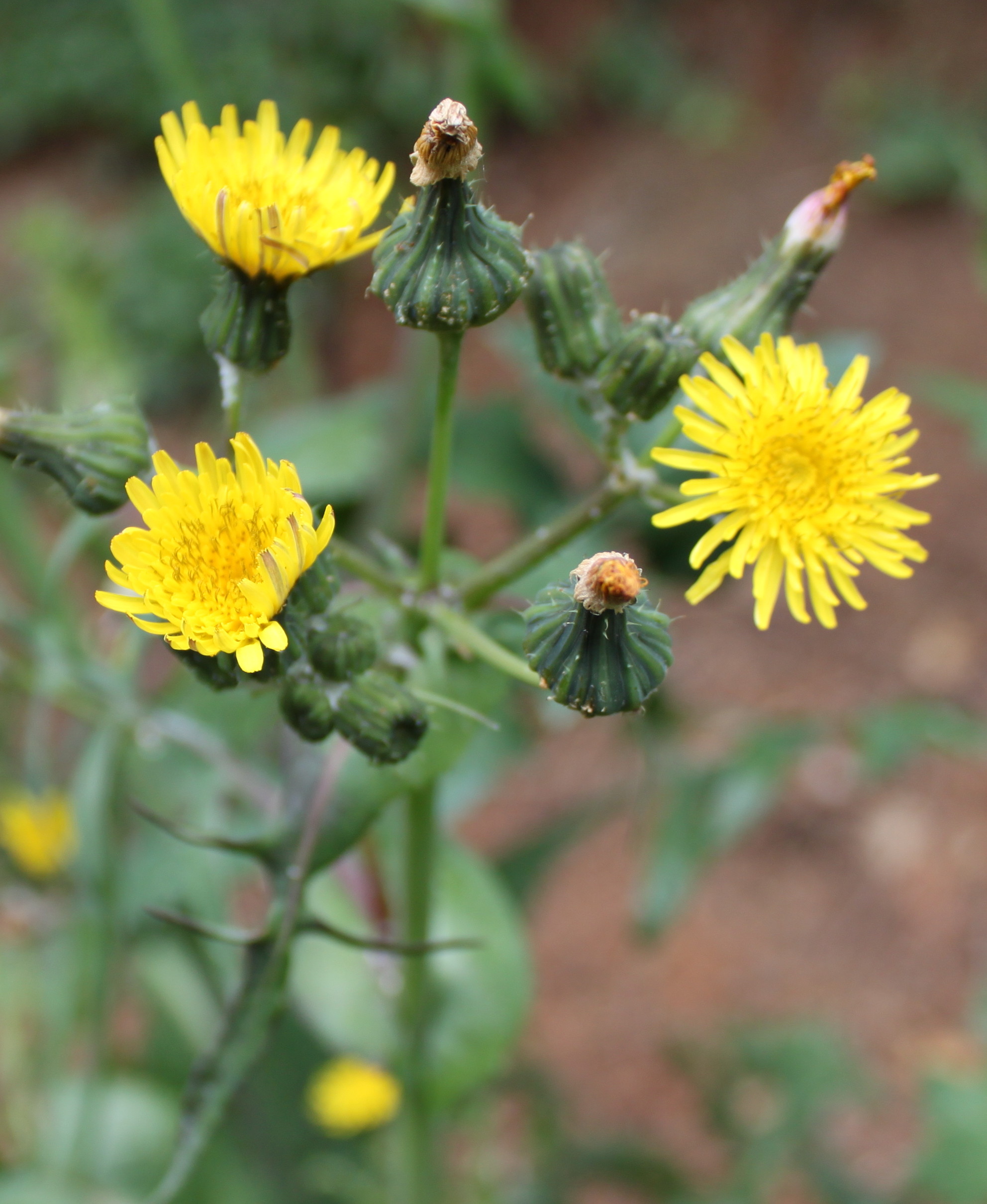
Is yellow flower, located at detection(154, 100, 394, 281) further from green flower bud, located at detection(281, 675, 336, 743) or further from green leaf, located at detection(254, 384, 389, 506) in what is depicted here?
green leaf, located at detection(254, 384, 389, 506)

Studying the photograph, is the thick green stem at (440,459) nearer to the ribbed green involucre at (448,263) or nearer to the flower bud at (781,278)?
the ribbed green involucre at (448,263)

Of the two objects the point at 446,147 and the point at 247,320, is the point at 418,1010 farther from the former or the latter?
the point at 446,147

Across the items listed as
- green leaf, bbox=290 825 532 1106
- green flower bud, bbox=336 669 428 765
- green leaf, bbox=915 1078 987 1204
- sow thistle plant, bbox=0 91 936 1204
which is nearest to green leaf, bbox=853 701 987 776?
green leaf, bbox=915 1078 987 1204

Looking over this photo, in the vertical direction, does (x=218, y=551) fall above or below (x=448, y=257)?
below

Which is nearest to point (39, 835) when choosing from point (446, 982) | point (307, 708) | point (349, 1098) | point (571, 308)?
point (349, 1098)

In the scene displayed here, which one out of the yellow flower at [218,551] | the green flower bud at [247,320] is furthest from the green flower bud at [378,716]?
the green flower bud at [247,320]

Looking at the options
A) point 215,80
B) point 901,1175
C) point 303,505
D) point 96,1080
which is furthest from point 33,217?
point 901,1175
